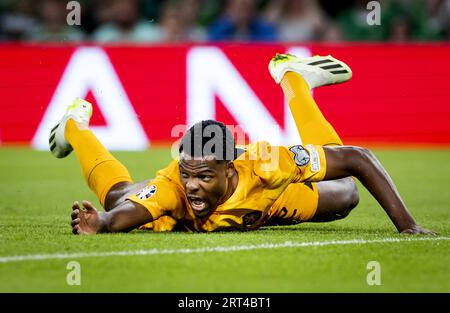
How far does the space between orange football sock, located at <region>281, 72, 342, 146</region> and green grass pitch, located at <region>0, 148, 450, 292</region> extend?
2.56 ft

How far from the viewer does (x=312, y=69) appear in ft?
31.8

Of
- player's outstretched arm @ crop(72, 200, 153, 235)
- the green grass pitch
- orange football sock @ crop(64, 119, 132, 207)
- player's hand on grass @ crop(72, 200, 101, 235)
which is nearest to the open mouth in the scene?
the green grass pitch

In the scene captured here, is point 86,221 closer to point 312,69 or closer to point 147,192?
point 147,192

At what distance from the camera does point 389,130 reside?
16.3 meters

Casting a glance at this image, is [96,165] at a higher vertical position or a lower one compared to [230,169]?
higher

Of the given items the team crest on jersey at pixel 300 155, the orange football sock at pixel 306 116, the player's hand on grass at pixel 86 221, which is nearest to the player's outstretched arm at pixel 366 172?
the team crest on jersey at pixel 300 155

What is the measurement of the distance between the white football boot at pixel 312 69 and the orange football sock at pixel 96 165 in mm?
1917

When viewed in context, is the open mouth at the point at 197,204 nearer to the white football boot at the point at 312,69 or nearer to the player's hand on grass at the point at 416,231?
the player's hand on grass at the point at 416,231

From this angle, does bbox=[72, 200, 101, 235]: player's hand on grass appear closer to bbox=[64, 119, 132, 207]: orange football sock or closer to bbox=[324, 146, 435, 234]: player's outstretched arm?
bbox=[64, 119, 132, 207]: orange football sock

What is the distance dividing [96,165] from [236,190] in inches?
65.2

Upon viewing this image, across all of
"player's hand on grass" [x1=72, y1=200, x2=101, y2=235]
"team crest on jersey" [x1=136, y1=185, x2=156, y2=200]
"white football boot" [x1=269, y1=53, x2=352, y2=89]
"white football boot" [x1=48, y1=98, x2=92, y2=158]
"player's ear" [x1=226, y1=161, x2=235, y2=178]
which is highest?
"white football boot" [x1=269, y1=53, x2=352, y2=89]

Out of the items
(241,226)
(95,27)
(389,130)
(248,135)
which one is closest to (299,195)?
(241,226)

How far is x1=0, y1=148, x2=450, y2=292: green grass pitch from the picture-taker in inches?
240

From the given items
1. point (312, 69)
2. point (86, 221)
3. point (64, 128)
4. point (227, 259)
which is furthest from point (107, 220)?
point (312, 69)
